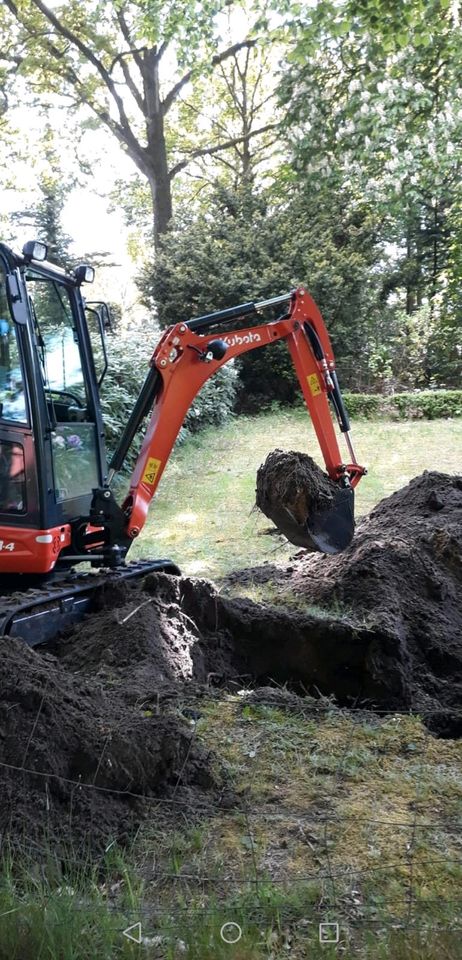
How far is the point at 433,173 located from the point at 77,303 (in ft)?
37.6

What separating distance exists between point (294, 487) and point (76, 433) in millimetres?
1703

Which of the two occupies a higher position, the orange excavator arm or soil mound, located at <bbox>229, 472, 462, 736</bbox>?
the orange excavator arm

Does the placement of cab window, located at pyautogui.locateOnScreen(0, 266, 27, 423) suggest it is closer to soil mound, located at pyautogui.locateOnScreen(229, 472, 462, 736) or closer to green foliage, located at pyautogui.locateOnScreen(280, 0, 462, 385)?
soil mound, located at pyautogui.locateOnScreen(229, 472, 462, 736)

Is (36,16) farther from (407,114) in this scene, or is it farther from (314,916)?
(314,916)

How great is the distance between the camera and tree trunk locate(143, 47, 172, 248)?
72.0 feet

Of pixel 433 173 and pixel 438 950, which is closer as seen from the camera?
pixel 438 950

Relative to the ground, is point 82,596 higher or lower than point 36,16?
lower

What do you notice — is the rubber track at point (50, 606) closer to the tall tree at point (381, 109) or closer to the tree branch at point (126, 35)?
the tall tree at point (381, 109)

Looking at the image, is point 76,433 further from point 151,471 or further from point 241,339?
point 241,339

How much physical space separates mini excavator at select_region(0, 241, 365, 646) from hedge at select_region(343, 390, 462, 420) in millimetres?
9887

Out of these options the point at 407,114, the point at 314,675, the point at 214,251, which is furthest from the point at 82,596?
the point at 214,251

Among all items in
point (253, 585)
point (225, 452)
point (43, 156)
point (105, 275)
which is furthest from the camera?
point (105, 275)

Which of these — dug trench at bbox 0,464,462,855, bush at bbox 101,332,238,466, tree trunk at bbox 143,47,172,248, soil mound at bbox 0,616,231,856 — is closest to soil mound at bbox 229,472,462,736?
dug trench at bbox 0,464,462,855

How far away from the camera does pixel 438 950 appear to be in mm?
2207
